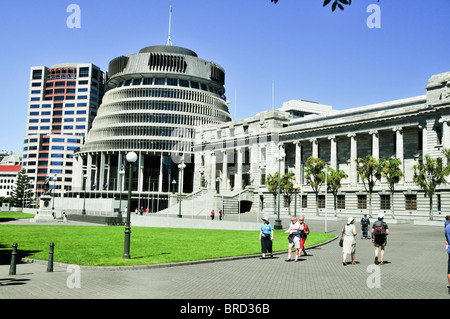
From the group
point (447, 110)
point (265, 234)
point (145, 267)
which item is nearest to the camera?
point (145, 267)

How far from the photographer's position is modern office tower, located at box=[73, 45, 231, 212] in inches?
4301

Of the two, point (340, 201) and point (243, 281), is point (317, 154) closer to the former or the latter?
point (340, 201)

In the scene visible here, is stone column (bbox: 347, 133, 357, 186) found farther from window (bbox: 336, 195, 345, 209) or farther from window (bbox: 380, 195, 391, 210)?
window (bbox: 380, 195, 391, 210)

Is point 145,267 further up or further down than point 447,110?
further down

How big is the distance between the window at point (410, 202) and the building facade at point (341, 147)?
12 centimetres

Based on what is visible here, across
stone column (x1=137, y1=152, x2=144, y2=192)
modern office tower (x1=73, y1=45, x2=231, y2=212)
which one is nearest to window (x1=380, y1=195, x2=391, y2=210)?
modern office tower (x1=73, y1=45, x2=231, y2=212)

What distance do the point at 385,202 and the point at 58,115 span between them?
142m

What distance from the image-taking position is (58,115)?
172 meters

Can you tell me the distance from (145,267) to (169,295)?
5.14m

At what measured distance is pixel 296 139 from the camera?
81375 millimetres

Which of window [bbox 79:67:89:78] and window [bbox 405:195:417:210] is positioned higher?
window [bbox 79:67:89:78]

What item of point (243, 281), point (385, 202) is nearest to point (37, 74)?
point (385, 202)
